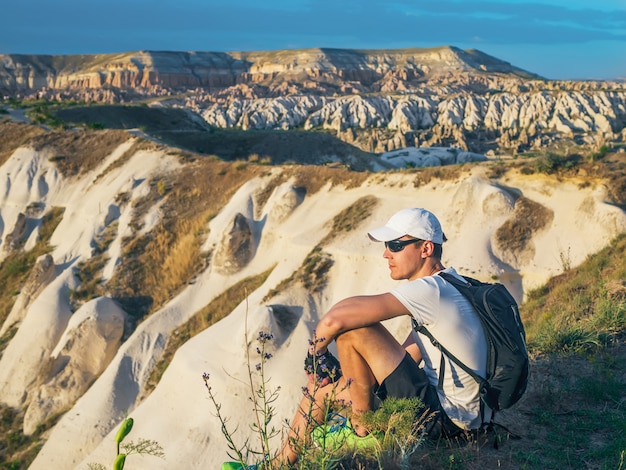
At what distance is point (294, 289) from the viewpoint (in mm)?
15789

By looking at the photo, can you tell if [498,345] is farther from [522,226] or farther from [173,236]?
[173,236]

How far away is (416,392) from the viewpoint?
4699mm

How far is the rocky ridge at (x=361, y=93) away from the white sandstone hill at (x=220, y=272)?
44.9 meters

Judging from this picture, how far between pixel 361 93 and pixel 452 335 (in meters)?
129

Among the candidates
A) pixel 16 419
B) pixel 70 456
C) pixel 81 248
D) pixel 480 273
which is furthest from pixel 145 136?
pixel 480 273

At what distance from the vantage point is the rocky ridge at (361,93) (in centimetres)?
8419

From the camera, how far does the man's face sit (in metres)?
4.94

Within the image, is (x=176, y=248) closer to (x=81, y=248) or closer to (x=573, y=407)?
(x=81, y=248)

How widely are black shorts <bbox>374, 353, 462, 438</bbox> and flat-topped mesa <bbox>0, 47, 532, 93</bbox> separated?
14648 centimetres

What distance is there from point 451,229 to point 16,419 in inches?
509

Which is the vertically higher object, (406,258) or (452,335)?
(406,258)

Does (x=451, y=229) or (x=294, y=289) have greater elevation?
(x=451, y=229)

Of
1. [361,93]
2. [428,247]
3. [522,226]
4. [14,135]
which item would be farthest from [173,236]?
[361,93]

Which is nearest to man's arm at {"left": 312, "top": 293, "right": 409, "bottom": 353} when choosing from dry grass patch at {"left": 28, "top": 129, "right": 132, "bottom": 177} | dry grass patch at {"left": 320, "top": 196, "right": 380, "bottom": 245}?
dry grass patch at {"left": 320, "top": 196, "right": 380, "bottom": 245}
